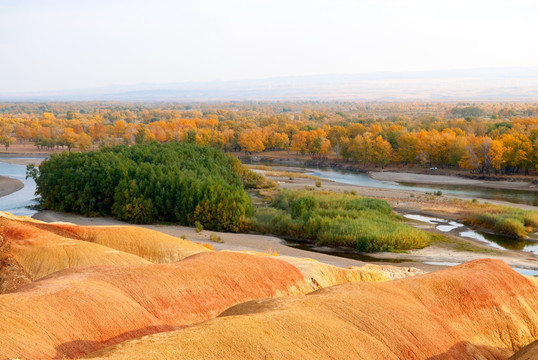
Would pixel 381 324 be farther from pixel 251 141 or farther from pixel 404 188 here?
pixel 251 141

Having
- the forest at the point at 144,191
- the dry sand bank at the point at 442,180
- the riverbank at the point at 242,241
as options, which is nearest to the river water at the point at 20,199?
the forest at the point at 144,191

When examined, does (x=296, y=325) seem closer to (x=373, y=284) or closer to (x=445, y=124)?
(x=373, y=284)

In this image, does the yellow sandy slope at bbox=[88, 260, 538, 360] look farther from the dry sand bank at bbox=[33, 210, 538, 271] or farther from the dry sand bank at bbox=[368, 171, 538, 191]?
the dry sand bank at bbox=[368, 171, 538, 191]

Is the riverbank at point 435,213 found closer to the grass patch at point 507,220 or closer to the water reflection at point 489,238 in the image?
the water reflection at point 489,238

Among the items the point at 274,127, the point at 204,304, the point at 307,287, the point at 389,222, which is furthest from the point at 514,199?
the point at 274,127

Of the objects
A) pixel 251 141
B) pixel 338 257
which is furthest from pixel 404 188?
pixel 251 141

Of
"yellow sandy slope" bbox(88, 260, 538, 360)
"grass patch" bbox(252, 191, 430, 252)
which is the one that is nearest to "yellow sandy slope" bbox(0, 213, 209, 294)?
"yellow sandy slope" bbox(88, 260, 538, 360)
